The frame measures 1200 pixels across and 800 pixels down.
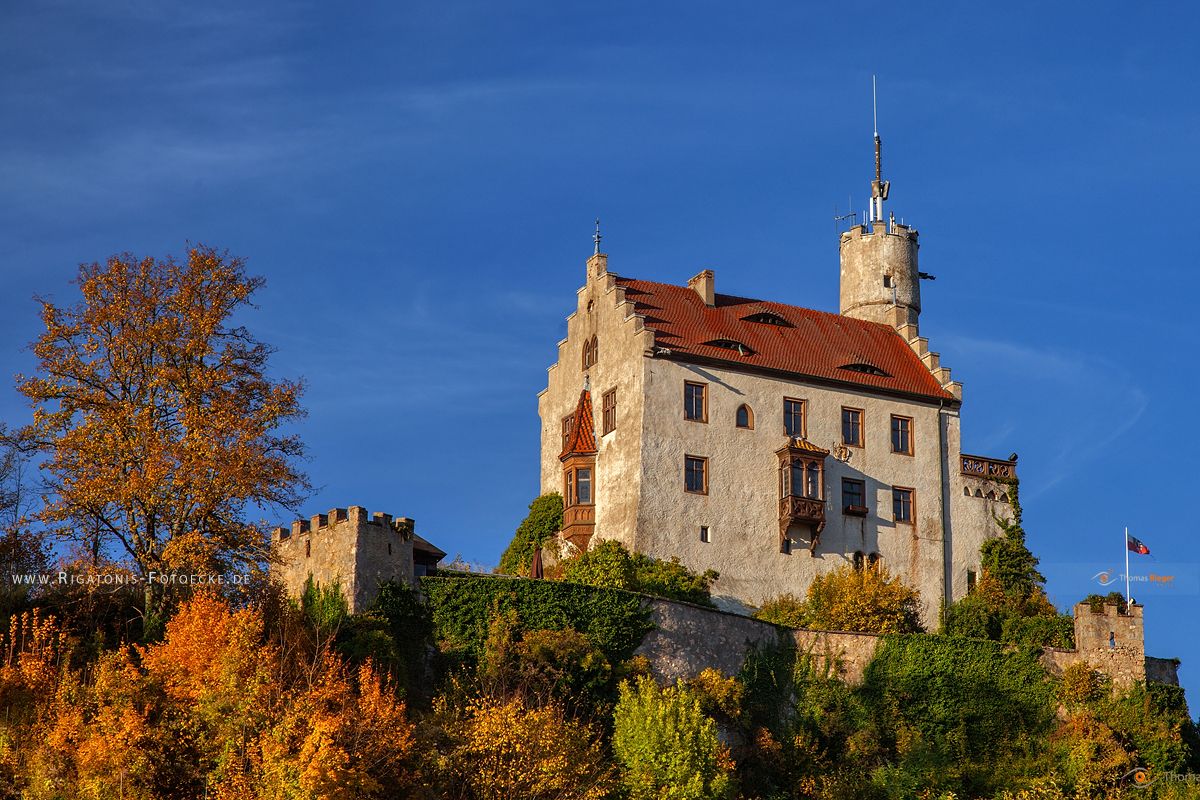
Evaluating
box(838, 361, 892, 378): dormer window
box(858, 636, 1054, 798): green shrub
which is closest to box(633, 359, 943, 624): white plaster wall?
box(838, 361, 892, 378): dormer window

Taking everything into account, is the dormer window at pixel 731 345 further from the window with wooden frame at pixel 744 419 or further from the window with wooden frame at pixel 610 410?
the window with wooden frame at pixel 610 410

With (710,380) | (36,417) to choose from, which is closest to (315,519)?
(36,417)

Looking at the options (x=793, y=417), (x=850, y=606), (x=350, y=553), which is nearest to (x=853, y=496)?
(x=793, y=417)

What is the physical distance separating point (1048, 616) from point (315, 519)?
2396 centimetres

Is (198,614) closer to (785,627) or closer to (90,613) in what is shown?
(90,613)

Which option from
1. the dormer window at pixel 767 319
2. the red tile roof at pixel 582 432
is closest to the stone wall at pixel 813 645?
the red tile roof at pixel 582 432

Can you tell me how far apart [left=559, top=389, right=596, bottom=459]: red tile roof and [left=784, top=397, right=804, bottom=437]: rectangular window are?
6156 millimetres

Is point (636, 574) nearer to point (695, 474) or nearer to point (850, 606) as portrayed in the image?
point (695, 474)

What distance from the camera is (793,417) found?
66062mm

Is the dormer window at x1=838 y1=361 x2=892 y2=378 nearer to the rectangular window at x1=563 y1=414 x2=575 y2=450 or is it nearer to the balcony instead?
the balcony

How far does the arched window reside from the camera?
65000 mm

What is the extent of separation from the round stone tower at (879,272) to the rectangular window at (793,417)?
31.0ft

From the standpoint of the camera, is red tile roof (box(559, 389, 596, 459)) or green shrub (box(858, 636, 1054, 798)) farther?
red tile roof (box(559, 389, 596, 459))

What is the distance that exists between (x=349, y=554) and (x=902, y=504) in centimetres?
2206
